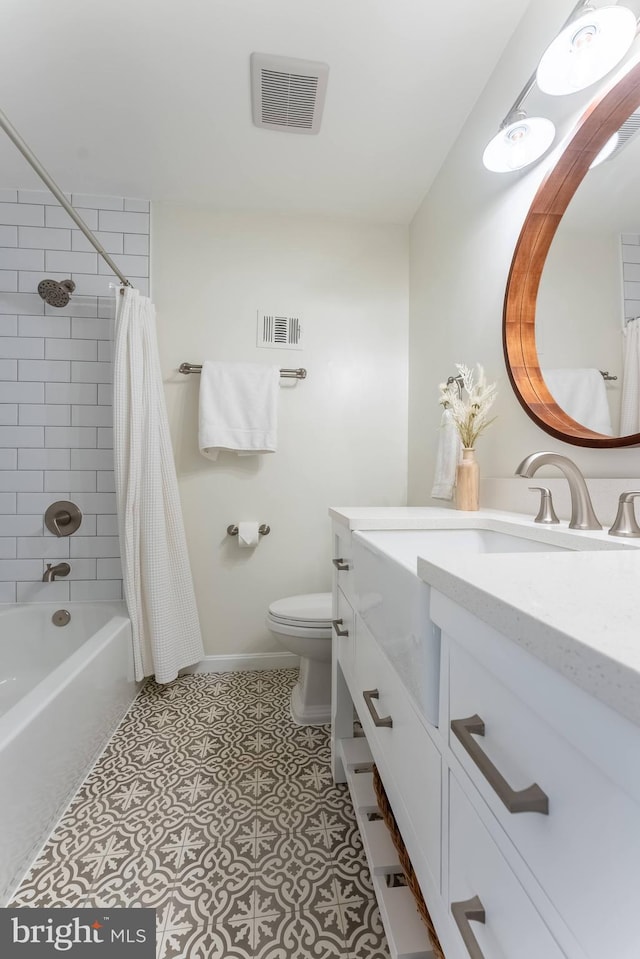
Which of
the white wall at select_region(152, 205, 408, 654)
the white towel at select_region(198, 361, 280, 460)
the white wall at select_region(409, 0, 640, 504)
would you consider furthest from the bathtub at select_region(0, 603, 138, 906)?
the white wall at select_region(409, 0, 640, 504)

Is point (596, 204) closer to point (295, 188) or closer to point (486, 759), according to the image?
point (486, 759)

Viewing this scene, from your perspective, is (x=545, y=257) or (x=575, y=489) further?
(x=545, y=257)

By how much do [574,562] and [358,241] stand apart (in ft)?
7.27

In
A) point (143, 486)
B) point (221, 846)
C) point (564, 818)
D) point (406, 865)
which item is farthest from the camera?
point (143, 486)

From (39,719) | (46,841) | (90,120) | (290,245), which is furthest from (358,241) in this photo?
(46,841)

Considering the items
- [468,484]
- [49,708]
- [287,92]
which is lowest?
[49,708]

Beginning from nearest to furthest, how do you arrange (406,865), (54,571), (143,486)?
(406,865), (143,486), (54,571)

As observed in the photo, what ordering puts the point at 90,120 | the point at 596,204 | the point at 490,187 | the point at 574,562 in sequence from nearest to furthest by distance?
1. the point at 574,562
2. the point at 596,204
3. the point at 490,187
4. the point at 90,120

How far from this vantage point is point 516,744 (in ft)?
1.27

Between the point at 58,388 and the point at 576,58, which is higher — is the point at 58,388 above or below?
below

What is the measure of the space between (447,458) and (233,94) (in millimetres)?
1513

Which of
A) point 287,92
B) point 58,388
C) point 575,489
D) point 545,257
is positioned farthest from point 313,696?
point 287,92

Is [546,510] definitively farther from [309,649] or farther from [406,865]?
[309,649]

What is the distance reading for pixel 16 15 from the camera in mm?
1306
